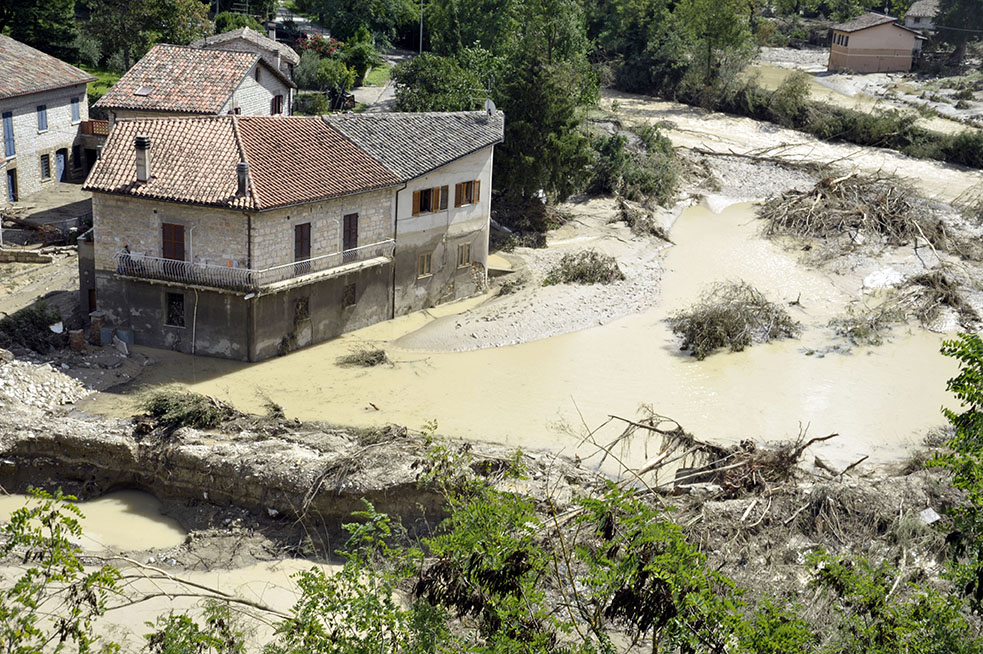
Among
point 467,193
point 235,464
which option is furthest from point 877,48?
point 235,464

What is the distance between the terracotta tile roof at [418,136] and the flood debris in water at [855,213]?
1775 centimetres

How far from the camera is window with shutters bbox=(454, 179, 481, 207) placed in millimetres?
39688

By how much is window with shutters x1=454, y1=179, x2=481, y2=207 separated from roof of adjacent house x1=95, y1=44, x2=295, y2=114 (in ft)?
36.4

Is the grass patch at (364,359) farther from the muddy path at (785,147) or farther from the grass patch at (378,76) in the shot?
the grass patch at (378,76)

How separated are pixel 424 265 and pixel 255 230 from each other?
8097 mm

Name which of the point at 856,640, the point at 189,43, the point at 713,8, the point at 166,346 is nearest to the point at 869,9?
the point at 713,8

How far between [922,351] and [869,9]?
86.3 m

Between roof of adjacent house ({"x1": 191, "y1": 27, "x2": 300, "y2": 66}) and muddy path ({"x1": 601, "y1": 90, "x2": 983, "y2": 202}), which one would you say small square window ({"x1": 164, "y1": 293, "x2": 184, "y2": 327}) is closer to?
roof of adjacent house ({"x1": 191, "y1": 27, "x2": 300, "y2": 66})

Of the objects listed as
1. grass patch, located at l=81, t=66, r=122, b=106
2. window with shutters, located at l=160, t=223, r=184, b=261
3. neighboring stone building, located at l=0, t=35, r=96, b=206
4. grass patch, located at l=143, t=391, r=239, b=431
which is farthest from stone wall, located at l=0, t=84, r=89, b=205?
grass patch, located at l=143, t=391, r=239, b=431

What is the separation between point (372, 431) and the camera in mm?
27500

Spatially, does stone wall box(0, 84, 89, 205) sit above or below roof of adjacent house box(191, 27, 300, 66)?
below

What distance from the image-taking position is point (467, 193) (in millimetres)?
40125

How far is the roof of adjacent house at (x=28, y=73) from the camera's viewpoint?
4553cm

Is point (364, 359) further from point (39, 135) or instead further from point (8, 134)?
point (39, 135)
